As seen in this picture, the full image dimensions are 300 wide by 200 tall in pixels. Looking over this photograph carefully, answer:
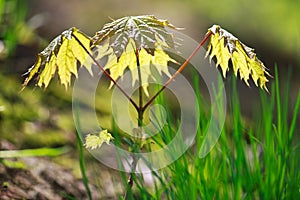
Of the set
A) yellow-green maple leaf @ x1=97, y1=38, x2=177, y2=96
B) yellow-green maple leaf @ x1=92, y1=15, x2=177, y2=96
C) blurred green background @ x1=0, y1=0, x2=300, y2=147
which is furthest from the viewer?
blurred green background @ x1=0, y1=0, x2=300, y2=147

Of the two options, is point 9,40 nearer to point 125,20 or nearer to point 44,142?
point 44,142

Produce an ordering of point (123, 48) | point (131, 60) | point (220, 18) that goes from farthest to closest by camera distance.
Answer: point (220, 18) < point (131, 60) < point (123, 48)

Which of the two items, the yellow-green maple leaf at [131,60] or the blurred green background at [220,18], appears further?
the blurred green background at [220,18]

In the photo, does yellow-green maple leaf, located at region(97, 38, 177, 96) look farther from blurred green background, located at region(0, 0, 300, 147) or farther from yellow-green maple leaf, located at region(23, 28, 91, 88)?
blurred green background, located at region(0, 0, 300, 147)

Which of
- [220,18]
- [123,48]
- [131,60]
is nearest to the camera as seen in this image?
[123,48]

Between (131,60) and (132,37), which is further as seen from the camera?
(131,60)

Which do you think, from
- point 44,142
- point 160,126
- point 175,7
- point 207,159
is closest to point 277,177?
point 207,159

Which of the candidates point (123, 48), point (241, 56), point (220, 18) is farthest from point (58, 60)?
point (220, 18)

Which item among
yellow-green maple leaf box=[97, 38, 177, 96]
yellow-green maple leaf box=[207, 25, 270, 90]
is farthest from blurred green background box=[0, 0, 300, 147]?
yellow-green maple leaf box=[207, 25, 270, 90]

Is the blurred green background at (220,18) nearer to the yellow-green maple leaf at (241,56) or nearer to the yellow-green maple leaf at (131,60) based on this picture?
the yellow-green maple leaf at (131,60)

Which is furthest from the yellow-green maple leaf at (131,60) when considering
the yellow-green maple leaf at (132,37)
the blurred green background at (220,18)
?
the blurred green background at (220,18)

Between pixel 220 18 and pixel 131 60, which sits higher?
pixel 131 60

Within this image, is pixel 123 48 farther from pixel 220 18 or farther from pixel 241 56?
pixel 220 18
